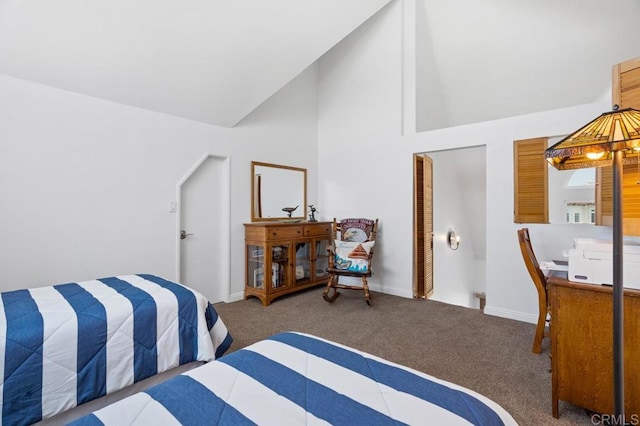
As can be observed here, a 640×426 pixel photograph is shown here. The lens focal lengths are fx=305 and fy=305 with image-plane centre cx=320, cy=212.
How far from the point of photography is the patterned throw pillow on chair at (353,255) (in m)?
3.59

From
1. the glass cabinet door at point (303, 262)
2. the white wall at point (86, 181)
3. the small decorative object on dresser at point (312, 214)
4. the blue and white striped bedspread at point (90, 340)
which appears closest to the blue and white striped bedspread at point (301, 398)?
the blue and white striped bedspread at point (90, 340)

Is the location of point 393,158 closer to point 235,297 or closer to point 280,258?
point 280,258

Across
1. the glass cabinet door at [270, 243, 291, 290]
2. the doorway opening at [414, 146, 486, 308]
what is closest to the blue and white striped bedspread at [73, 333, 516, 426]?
the glass cabinet door at [270, 243, 291, 290]

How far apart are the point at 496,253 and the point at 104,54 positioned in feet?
12.9

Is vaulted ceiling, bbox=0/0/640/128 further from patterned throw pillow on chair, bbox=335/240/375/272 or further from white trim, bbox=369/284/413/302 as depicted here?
white trim, bbox=369/284/413/302

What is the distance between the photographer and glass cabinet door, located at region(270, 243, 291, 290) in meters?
3.64

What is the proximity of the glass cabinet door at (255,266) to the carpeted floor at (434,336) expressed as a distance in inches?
8.7

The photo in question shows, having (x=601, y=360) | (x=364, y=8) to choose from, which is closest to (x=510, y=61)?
(x=364, y=8)

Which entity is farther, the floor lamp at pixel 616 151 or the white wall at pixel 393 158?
the white wall at pixel 393 158

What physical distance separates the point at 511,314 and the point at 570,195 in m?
Result: 1.30

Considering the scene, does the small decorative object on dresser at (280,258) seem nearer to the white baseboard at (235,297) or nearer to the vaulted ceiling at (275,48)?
the white baseboard at (235,297)

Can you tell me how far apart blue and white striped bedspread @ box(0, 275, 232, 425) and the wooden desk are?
1932 millimetres

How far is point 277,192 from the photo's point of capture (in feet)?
13.7
